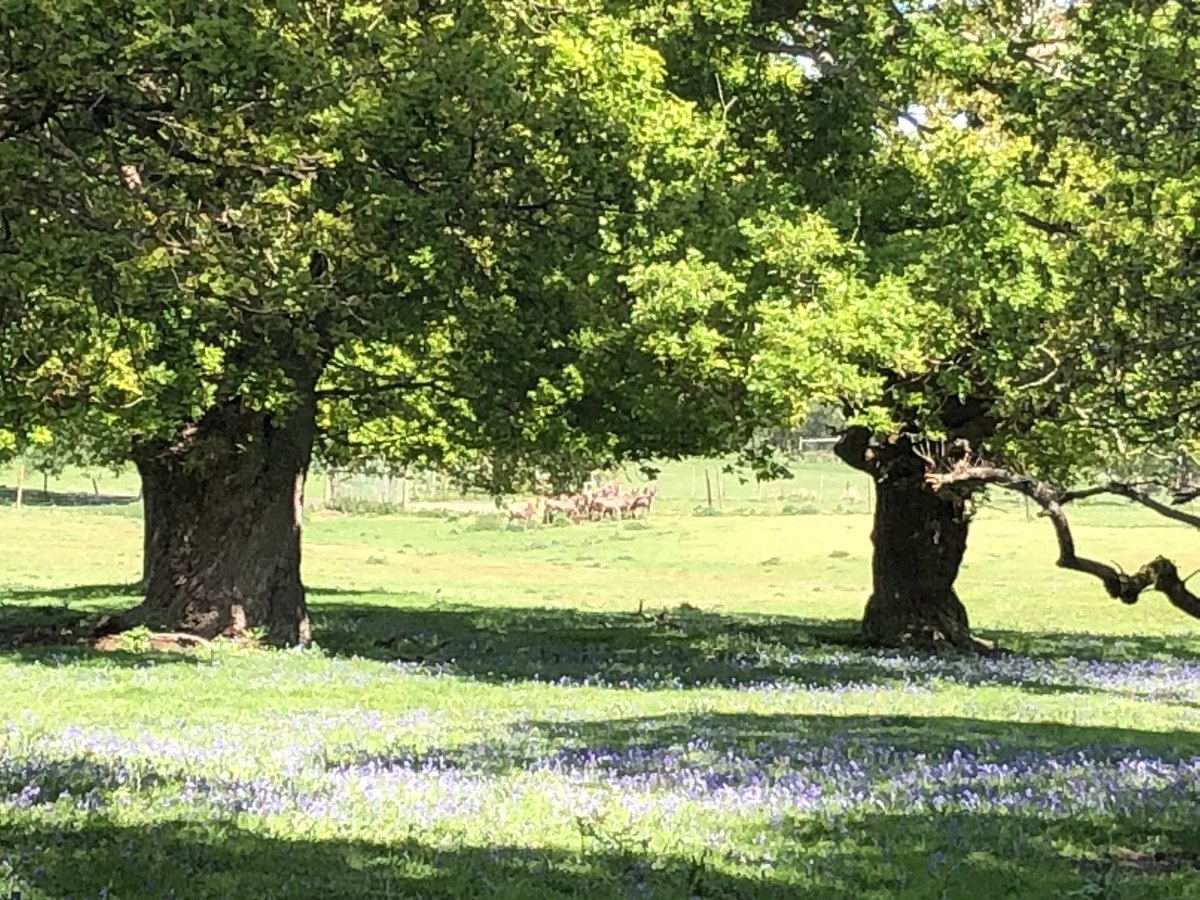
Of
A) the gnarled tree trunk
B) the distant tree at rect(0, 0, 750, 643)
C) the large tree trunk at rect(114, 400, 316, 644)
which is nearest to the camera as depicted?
the distant tree at rect(0, 0, 750, 643)

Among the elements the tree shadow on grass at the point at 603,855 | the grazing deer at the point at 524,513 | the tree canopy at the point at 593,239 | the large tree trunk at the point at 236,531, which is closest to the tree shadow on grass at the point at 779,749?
the tree shadow on grass at the point at 603,855

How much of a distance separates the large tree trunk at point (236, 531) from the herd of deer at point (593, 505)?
6496cm

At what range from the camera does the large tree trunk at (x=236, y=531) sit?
2289cm

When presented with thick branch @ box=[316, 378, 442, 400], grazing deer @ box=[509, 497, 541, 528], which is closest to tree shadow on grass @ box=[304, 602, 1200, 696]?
thick branch @ box=[316, 378, 442, 400]

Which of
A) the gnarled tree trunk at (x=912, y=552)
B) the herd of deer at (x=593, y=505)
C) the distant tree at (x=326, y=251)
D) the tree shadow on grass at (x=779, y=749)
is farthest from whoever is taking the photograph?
the herd of deer at (x=593, y=505)

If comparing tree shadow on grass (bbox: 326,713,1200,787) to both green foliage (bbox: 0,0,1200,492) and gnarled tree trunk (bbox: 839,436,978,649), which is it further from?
gnarled tree trunk (bbox: 839,436,978,649)

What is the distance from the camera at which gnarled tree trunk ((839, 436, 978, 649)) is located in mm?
25531

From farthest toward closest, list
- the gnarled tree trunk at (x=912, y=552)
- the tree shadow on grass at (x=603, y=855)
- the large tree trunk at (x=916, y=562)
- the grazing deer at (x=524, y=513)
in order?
the grazing deer at (x=524, y=513), the large tree trunk at (x=916, y=562), the gnarled tree trunk at (x=912, y=552), the tree shadow on grass at (x=603, y=855)

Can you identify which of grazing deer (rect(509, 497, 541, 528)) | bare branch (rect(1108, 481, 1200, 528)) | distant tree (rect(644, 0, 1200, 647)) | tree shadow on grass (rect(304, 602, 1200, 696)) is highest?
distant tree (rect(644, 0, 1200, 647))

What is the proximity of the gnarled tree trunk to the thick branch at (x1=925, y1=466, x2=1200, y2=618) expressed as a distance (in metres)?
5.43

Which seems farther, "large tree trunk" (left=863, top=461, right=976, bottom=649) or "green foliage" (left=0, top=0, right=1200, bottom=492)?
"large tree trunk" (left=863, top=461, right=976, bottom=649)

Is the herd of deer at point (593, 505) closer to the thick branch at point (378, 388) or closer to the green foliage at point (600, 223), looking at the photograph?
the green foliage at point (600, 223)

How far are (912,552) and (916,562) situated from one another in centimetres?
24

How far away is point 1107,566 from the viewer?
55.7ft
